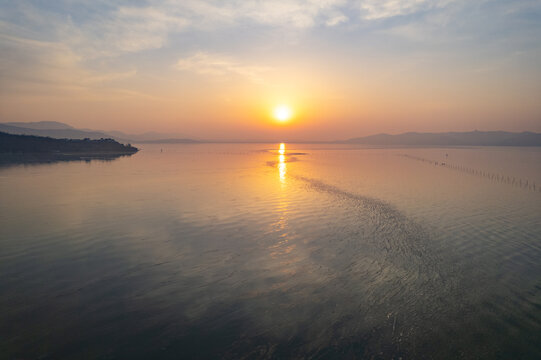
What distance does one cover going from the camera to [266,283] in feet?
46.1

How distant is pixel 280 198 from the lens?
35875 mm

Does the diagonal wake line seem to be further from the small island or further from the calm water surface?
the small island

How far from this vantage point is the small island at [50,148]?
359 ft

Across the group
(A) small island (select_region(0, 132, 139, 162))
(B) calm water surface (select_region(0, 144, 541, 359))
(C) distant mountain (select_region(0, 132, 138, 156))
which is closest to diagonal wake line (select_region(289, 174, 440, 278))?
(B) calm water surface (select_region(0, 144, 541, 359))

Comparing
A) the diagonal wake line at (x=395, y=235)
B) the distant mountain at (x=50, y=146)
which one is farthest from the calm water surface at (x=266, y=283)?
the distant mountain at (x=50, y=146)

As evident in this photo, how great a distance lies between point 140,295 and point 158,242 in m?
7.16

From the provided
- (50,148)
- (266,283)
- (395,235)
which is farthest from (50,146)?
(395,235)

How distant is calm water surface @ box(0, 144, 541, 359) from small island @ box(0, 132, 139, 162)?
9922cm

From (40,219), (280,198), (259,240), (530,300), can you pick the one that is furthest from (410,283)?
(40,219)

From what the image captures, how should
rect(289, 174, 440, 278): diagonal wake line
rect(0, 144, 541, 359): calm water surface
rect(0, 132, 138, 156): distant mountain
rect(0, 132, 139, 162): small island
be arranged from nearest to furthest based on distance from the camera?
rect(0, 144, 541, 359): calm water surface
rect(289, 174, 440, 278): diagonal wake line
rect(0, 132, 139, 162): small island
rect(0, 132, 138, 156): distant mountain

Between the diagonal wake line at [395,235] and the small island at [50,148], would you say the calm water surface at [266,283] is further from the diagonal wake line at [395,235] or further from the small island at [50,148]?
the small island at [50,148]

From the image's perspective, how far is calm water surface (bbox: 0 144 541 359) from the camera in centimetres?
980

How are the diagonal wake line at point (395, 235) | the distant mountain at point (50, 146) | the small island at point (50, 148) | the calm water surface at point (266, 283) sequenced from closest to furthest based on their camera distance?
1. the calm water surface at point (266, 283)
2. the diagonal wake line at point (395, 235)
3. the small island at point (50, 148)
4. the distant mountain at point (50, 146)

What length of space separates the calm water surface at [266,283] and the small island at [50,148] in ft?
326
